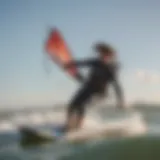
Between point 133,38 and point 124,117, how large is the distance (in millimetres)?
298

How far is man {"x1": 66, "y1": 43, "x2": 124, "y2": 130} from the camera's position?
1.61m

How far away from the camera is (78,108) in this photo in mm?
1617

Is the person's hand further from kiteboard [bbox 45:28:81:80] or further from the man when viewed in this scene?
kiteboard [bbox 45:28:81:80]

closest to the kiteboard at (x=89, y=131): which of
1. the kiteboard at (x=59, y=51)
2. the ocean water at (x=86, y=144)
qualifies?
the ocean water at (x=86, y=144)

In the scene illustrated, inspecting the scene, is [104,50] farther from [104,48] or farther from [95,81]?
[95,81]

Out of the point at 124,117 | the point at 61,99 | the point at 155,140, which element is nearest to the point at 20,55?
the point at 61,99

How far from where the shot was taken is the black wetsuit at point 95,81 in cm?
161

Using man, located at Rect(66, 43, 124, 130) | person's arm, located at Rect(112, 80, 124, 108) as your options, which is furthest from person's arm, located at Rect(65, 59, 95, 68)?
person's arm, located at Rect(112, 80, 124, 108)

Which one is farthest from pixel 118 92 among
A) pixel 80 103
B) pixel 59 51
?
pixel 59 51

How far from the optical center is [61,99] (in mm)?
1610

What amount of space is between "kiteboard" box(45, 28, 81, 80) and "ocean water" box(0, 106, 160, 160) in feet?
0.51

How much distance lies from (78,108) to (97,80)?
0.12 meters

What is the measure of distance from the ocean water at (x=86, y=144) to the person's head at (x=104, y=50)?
0.20m

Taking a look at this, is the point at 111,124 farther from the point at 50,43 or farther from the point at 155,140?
the point at 50,43
